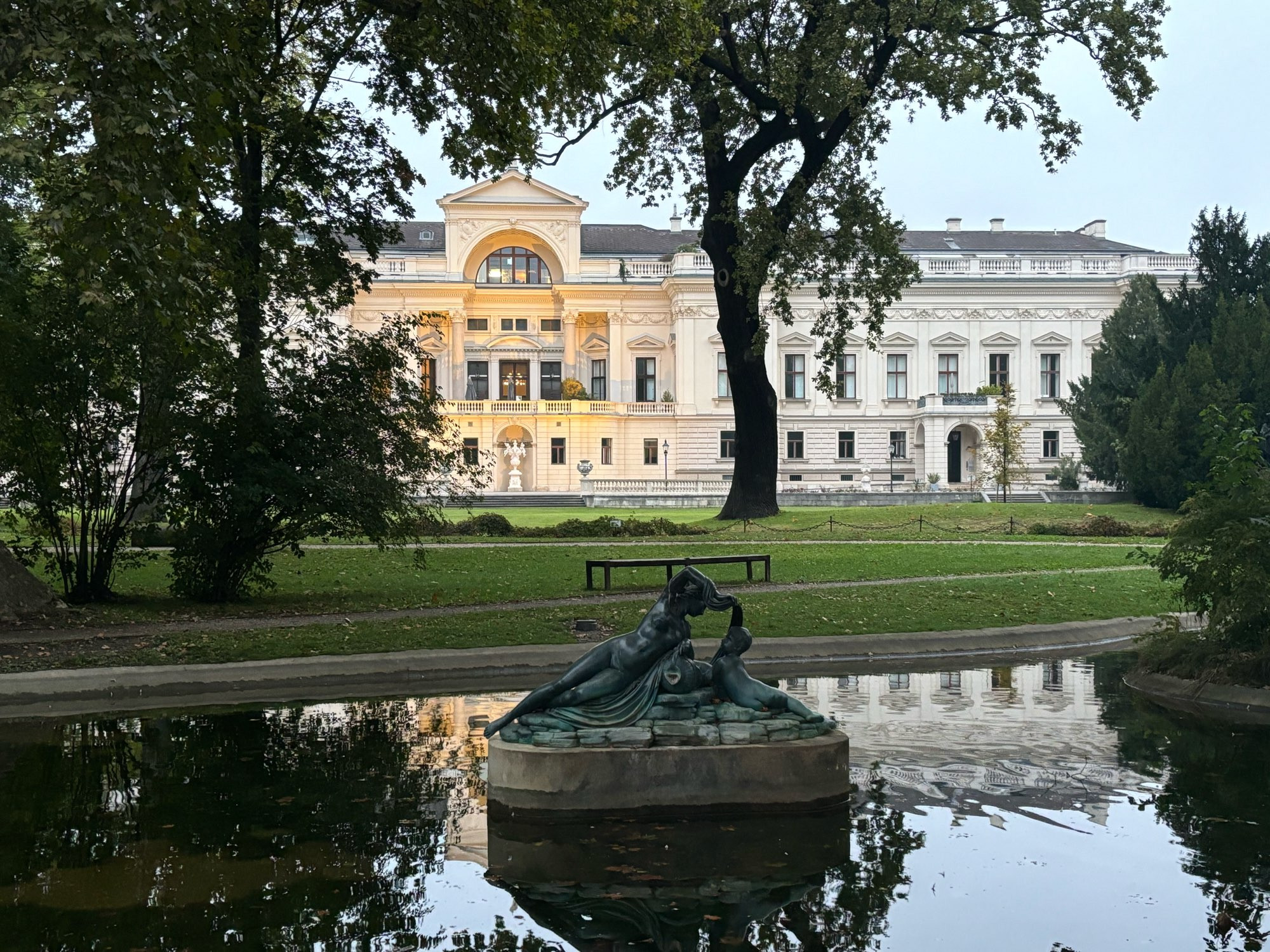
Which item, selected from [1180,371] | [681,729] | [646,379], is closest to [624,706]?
[681,729]

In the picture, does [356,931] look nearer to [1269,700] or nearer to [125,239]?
[125,239]

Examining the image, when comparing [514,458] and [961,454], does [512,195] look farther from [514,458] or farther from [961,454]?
[961,454]

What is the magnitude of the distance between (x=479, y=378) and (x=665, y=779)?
69.5 meters

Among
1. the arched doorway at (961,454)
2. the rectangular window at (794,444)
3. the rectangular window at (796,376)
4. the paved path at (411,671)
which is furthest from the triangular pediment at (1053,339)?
the paved path at (411,671)

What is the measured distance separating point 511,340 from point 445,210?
917 cm

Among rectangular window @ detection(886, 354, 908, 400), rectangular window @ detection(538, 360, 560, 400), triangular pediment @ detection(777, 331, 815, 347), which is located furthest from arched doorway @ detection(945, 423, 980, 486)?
rectangular window @ detection(538, 360, 560, 400)

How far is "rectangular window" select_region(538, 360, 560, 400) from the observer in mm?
76062

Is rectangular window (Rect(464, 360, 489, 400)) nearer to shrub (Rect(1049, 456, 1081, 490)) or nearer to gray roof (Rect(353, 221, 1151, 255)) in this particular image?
gray roof (Rect(353, 221, 1151, 255))

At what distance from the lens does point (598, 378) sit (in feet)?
247

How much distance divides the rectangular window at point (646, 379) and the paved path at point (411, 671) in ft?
A: 197

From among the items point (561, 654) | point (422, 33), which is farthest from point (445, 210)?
point (561, 654)

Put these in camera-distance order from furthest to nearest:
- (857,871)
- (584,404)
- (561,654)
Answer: (584,404)
(561,654)
(857,871)

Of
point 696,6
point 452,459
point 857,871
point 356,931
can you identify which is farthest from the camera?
point 696,6

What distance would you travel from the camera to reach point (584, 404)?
69.4 metres
